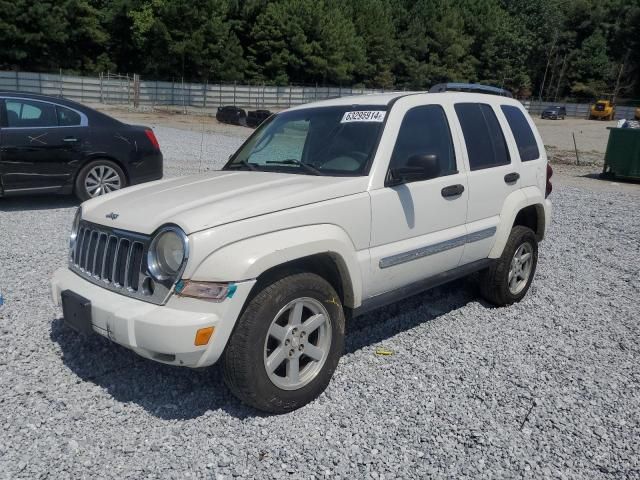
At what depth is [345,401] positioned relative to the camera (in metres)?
3.59

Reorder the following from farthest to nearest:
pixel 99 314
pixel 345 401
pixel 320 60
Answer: pixel 320 60 < pixel 345 401 < pixel 99 314

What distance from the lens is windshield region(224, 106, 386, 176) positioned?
3980mm

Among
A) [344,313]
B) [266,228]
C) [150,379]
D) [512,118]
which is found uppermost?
[512,118]

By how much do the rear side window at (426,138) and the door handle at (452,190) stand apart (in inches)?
4.6

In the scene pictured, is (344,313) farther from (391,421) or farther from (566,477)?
(566,477)

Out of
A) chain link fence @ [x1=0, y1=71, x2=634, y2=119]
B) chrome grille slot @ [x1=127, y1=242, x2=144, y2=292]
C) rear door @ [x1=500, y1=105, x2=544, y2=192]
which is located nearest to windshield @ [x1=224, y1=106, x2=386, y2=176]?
chrome grille slot @ [x1=127, y1=242, x2=144, y2=292]

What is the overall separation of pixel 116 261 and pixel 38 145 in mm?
5406

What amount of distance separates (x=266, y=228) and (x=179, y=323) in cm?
69

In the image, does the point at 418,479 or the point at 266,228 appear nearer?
the point at 418,479

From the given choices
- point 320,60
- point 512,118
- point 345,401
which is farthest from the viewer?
point 320,60

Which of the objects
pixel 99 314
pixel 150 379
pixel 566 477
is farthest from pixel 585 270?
pixel 99 314

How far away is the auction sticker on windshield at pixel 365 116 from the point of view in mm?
4102

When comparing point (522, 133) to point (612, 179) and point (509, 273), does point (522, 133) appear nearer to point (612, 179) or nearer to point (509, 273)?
point (509, 273)

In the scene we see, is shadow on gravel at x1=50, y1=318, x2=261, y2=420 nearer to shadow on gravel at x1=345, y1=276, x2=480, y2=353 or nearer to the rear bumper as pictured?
shadow on gravel at x1=345, y1=276, x2=480, y2=353
